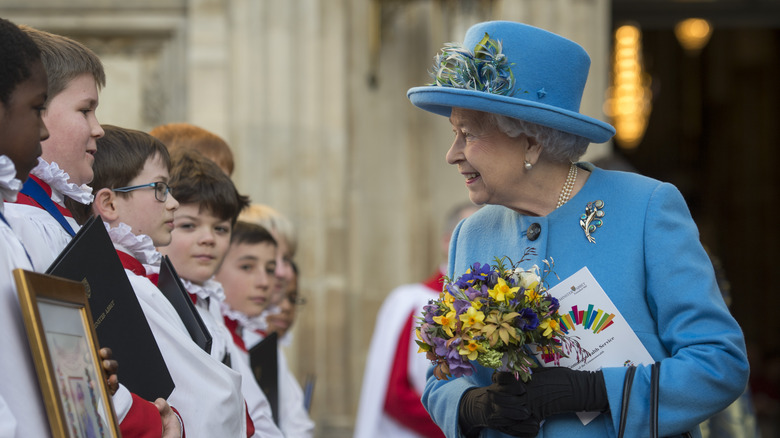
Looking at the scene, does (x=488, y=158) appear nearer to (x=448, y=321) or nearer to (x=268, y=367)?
(x=448, y=321)

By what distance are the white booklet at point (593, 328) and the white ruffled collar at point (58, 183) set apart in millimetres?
1173

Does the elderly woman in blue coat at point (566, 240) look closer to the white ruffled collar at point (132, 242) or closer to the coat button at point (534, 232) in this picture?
the coat button at point (534, 232)

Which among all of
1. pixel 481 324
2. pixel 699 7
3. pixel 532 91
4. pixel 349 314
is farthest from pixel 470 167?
pixel 699 7

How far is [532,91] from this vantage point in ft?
9.17

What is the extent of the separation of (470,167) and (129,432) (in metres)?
1.10

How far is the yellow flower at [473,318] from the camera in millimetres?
2504

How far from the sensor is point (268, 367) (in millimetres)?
3953

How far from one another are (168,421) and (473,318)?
0.75 meters

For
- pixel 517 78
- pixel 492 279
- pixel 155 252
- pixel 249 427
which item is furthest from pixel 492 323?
pixel 249 427

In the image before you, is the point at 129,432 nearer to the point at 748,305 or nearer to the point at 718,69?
the point at 748,305

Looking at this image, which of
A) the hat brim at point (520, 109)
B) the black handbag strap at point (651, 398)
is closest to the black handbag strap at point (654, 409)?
the black handbag strap at point (651, 398)

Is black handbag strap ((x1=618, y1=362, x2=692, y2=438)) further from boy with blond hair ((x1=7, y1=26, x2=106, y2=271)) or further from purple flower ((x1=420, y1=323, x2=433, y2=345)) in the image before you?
boy with blond hair ((x1=7, y1=26, x2=106, y2=271))

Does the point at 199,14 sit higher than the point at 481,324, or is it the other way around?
the point at 199,14

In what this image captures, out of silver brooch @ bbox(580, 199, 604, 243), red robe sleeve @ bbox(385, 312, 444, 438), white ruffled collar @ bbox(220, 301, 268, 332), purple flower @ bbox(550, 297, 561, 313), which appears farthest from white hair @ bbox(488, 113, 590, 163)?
red robe sleeve @ bbox(385, 312, 444, 438)
